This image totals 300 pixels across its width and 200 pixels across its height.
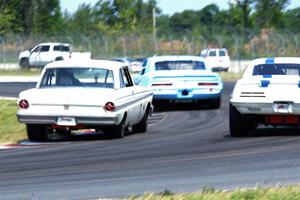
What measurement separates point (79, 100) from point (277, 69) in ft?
12.2

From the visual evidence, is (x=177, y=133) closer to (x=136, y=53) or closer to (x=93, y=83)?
(x=93, y=83)

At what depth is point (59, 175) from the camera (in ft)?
36.6

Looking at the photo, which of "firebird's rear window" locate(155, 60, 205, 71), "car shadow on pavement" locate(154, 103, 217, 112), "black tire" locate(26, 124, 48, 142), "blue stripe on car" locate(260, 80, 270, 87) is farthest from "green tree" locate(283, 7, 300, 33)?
"black tire" locate(26, 124, 48, 142)

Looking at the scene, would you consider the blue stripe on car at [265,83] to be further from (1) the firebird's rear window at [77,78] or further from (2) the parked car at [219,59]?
(2) the parked car at [219,59]

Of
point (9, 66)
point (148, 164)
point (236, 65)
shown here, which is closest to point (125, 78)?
point (148, 164)

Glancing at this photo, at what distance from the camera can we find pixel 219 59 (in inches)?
2079

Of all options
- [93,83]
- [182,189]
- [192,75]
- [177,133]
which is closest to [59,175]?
[182,189]

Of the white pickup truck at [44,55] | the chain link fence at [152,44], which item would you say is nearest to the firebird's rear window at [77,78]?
the white pickup truck at [44,55]

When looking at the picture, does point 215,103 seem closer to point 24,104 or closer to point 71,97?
point 71,97

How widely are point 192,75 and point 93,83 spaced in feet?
23.3

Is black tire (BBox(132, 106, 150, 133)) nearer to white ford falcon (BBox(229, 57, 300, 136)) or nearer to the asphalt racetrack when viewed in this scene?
the asphalt racetrack

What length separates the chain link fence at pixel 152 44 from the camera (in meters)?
53.0

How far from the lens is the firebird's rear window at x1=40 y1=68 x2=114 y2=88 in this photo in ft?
53.6

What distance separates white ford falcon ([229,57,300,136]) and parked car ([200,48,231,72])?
36.2 m
